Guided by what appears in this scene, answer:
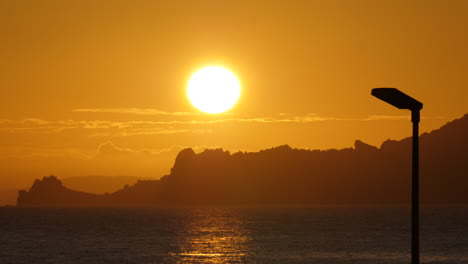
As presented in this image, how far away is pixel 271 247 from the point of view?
367 ft

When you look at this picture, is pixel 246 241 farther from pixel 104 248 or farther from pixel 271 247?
pixel 104 248

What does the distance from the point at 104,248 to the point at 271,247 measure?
25.4 metres

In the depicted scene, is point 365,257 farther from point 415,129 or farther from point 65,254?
point 415,129

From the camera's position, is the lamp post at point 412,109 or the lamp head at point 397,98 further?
the lamp head at point 397,98

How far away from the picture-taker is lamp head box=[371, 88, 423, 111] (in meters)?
13.2

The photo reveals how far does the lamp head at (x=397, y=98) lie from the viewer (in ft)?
43.2

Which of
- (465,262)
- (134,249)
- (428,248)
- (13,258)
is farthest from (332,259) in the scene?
(13,258)

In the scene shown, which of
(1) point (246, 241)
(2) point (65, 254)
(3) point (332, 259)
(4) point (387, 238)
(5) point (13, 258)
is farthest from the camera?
(4) point (387, 238)

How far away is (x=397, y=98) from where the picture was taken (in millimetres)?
13398

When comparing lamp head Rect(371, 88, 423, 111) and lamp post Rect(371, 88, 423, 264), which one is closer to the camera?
lamp post Rect(371, 88, 423, 264)

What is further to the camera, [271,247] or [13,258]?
[271,247]

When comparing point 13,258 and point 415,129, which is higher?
point 415,129

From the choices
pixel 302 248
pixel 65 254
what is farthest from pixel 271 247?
pixel 65 254

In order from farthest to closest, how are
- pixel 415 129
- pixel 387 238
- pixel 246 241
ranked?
pixel 387 238 → pixel 246 241 → pixel 415 129
